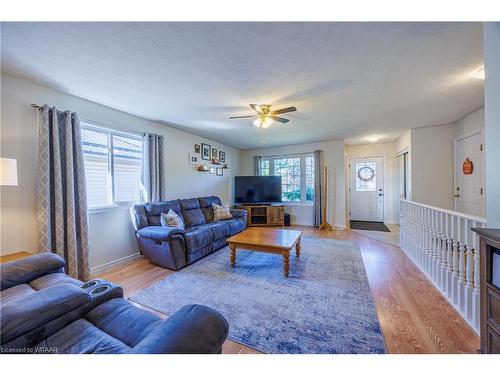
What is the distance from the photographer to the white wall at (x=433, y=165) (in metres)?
3.79

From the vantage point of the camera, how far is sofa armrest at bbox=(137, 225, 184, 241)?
8.37ft

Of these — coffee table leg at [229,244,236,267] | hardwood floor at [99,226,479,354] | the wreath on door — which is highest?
the wreath on door

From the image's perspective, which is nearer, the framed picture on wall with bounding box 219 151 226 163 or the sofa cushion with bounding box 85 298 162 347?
the sofa cushion with bounding box 85 298 162 347

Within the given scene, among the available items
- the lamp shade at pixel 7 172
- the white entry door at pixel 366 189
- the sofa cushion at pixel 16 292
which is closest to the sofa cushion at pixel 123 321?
the sofa cushion at pixel 16 292

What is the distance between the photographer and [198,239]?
2.85m

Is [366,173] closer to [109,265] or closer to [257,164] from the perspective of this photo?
[257,164]

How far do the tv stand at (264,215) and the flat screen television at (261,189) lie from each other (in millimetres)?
179

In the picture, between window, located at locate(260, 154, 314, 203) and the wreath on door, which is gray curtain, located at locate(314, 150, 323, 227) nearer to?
window, located at locate(260, 154, 314, 203)

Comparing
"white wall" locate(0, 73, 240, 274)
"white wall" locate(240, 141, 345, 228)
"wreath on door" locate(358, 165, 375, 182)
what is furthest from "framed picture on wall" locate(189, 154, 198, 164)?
"wreath on door" locate(358, 165, 375, 182)

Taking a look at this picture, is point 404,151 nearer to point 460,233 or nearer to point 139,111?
point 460,233

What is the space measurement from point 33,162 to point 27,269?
1.34m

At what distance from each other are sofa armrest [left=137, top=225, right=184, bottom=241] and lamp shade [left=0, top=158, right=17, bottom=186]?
4.60 feet

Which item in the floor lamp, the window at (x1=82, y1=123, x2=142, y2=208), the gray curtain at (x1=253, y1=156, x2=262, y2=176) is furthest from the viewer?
the gray curtain at (x1=253, y1=156, x2=262, y2=176)

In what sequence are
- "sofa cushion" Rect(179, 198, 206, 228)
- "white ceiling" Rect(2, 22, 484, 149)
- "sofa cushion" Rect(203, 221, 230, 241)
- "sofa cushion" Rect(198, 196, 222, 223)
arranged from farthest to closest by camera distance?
"sofa cushion" Rect(198, 196, 222, 223) → "sofa cushion" Rect(179, 198, 206, 228) → "sofa cushion" Rect(203, 221, 230, 241) → "white ceiling" Rect(2, 22, 484, 149)
